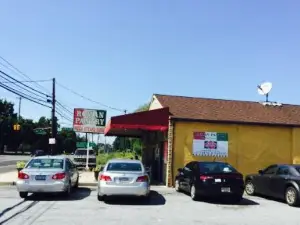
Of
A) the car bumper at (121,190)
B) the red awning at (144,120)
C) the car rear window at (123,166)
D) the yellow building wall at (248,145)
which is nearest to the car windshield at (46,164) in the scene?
the car rear window at (123,166)

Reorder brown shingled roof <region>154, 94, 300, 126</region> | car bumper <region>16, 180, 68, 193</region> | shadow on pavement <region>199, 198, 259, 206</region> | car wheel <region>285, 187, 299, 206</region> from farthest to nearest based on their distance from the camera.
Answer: brown shingled roof <region>154, 94, 300, 126</region>
shadow on pavement <region>199, 198, 259, 206</region>
car wheel <region>285, 187, 299, 206</region>
car bumper <region>16, 180, 68, 193</region>

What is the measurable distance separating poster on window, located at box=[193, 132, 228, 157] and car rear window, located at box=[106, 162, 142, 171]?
6892 millimetres

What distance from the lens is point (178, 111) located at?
22.8m

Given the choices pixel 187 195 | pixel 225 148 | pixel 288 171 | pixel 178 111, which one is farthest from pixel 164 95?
pixel 288 171

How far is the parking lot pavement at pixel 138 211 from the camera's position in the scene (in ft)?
39.0

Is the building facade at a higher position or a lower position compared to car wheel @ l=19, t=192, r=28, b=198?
higher

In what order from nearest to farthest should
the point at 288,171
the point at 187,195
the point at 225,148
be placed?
the point at 288,171 → the point at 187,195 → the point at 225,148

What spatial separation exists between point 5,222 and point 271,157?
15.2 meters

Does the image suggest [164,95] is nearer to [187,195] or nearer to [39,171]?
[187,195]

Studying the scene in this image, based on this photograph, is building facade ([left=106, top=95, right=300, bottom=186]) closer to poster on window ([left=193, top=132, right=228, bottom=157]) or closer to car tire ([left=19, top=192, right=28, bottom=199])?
poster on window ([left=193, top=132, right=228, bottom=157])

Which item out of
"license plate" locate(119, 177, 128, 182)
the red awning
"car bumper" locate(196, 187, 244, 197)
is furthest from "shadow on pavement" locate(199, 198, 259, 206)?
the red awning

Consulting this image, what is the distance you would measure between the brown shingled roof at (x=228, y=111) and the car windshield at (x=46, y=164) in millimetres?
6869

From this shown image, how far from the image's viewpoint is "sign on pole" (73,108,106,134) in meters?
31.2

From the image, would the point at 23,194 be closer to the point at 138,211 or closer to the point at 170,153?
the point at 138,211
